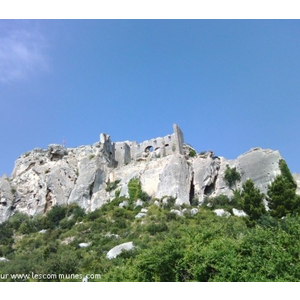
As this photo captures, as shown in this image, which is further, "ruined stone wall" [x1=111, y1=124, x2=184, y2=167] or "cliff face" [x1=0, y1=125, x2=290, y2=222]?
"ruined stone wall" [x1=111, y1=124, x2=184, y2=167]

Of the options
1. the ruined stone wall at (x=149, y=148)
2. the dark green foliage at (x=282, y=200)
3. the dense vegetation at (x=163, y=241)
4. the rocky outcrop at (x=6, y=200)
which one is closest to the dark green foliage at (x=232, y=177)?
the dense vegetation at (x=163, y=241)

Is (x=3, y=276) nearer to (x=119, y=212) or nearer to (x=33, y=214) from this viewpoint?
(x=119, y=212)

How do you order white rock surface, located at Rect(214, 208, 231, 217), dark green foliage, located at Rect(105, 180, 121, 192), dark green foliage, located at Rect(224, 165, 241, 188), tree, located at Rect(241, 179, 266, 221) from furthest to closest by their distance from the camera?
dark green foliage, located at Rect(105, 180, 121, 192) < dark green foliage, located at Rect(224, 165, 241, 188) < white rock surface, located at Rect(214, 208, 231, 217) < tree, located at Rect(241, 179, 266, 221)

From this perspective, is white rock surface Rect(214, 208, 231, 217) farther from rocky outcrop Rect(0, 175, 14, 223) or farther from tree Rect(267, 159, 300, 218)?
rocky outcrop Rect(0, 175, 14, 223)

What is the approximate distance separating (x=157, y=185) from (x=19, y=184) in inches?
885

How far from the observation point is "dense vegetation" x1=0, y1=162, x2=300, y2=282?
13016 millimetres

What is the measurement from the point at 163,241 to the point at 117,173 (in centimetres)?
2804

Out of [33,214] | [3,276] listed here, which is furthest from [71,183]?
[3,276]

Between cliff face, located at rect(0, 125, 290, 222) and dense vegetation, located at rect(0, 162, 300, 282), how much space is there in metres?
2.19

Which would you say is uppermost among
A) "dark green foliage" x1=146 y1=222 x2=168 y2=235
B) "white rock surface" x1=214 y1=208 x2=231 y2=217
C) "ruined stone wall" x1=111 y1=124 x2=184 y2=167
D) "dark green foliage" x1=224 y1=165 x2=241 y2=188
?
"ruined stone wall" x1=111 y1=124 x2=184 y2=167

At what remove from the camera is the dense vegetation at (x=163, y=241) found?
13.0 meters

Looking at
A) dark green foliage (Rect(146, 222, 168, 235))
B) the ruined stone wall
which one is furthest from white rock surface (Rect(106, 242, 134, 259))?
the ruined stone wall

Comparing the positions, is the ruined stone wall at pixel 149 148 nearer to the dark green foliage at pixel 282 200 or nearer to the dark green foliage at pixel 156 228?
the dark green foliage at pixel 156 228

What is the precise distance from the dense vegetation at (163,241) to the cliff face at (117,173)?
7.20ft
